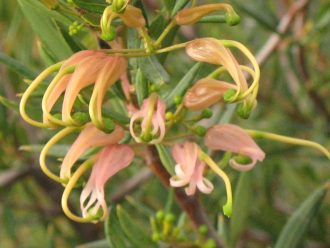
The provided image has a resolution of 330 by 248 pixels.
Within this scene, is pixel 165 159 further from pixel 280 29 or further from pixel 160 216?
pixel 280 29

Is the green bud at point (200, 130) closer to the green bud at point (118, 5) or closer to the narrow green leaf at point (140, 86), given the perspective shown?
the narrow green leaf at point (140, 86)

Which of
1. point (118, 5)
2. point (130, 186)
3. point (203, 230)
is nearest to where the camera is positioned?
point (118, 5)

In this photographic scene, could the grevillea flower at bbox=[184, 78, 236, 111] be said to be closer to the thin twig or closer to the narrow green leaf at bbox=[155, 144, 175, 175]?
the narrow green leaf at bbox=[155, 144, 175, 175]

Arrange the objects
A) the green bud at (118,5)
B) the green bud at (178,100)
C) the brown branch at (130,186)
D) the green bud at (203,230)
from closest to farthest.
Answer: the green bud at (118,5) → the green bud at (178,100) → the green bud at (203,230) → the brown branch at (130,186)

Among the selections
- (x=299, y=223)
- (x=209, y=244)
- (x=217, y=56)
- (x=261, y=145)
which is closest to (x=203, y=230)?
(x=209, y=244)

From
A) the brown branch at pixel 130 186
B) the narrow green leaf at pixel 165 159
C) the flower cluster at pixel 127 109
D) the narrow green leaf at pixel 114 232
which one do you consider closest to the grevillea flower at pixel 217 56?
the flower cluster at pixel 127 109

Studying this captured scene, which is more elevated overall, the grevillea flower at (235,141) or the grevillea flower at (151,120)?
the grevillea flower at (151,120)

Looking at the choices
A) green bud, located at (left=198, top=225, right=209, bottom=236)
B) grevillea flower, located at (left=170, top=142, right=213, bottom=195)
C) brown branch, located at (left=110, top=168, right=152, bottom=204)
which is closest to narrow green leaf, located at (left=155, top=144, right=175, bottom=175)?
grevillea flower, located at (left=170, top=142, right=213, bottom=195)

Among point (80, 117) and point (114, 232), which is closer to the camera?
point (80, 117)
